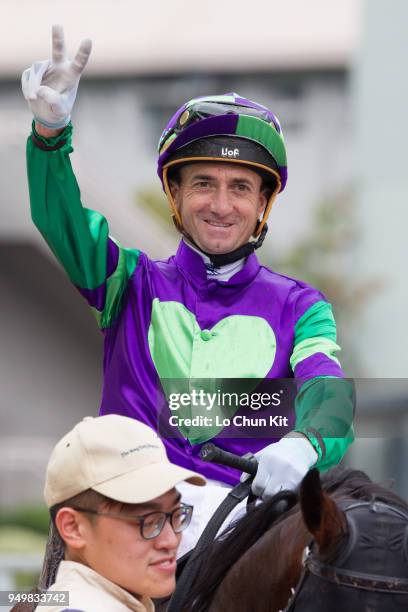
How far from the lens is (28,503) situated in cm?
1489

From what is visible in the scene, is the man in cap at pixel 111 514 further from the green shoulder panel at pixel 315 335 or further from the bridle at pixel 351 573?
the green shoulder panel at pixel 315 335

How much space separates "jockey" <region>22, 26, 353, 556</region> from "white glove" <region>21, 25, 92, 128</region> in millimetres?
32

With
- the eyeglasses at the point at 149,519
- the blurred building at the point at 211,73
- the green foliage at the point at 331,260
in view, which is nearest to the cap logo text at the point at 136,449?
the eyeglasses at the point at 149,519

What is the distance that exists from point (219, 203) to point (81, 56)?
0.57 m

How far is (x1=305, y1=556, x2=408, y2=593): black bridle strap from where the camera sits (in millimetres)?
2465

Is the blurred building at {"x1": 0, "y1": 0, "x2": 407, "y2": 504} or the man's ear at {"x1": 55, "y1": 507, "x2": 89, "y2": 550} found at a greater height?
the blurred building at {"x1": 0, "y1": 0, "x2": 407, "y2": 504}

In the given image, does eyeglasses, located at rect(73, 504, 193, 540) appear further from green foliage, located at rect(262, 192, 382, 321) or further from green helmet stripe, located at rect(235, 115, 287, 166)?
green foliage, located at rect(262, 192, 382, 321)

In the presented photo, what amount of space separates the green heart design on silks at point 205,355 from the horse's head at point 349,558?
831 mm

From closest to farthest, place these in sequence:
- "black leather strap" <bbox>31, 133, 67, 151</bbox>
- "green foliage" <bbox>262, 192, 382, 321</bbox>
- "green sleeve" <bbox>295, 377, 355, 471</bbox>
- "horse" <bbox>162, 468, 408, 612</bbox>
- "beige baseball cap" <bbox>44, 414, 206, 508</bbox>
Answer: "beige baseball cap" <bbox>44, 414, 206, 508</bbox> < "horse" <bbox>162, 468, 408, 612</bbox> < "green sleeve" <bbox>295, 377, 355, 471</bbox> < "black leather strap" <bbox>31, 133, 67, 151</bbox> < "green foliage" <bbox>262, 192, 382, 321</bbox>

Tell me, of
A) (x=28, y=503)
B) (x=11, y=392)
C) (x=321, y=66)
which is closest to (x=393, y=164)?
(x=321, y=66)

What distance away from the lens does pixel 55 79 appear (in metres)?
3.24

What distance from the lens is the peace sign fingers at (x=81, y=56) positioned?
10.5ft

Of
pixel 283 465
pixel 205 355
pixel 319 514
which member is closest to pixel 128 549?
pixel 319 514

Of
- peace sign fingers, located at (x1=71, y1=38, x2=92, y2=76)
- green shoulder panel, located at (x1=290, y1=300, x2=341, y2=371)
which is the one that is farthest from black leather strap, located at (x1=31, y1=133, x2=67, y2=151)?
green shoulder panel, located at (x1=290, y1=300, x2=341, y2=371)
